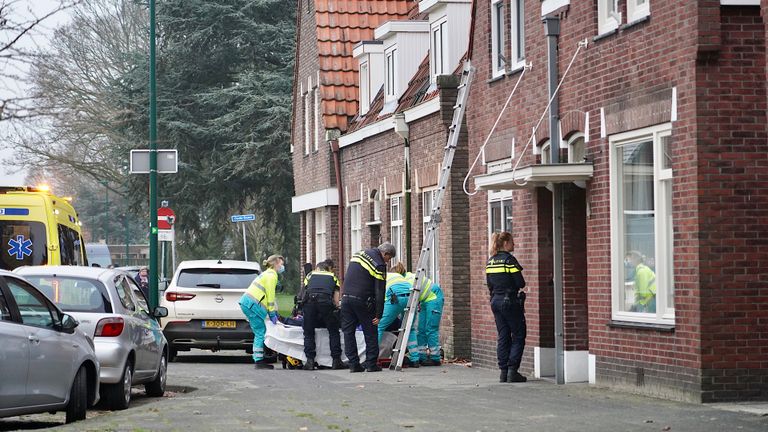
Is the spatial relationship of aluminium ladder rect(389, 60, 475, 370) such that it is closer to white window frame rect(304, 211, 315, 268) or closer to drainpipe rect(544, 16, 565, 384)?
drainpipe rect(544, 16, 565, 384)

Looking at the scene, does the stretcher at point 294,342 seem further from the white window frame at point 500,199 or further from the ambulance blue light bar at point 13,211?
the ambulance blue light bar at point 13,211

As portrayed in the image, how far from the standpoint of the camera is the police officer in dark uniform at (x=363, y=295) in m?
20.8

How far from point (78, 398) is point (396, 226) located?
14.3m

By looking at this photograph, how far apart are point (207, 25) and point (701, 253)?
127 feet

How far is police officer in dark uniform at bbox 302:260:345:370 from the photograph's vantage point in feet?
69.7

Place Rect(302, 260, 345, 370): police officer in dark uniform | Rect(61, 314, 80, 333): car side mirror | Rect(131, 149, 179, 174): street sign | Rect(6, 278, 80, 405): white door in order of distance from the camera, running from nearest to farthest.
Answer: Rect(6, 278, 80, 405): white door, Rect(61, 314, 80, 333): car side mirror, Rect(302, 260, 345, 370): police officer in dark uniform, Rect(131, 149, 179, 174): street sign

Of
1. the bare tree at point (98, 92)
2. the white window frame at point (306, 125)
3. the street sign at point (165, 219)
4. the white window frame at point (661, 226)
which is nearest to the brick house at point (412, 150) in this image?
the white window frame at point (306, 125)

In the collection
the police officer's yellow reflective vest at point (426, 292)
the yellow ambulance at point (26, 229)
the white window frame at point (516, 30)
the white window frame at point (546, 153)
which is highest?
the white window frame at point (516, 30)

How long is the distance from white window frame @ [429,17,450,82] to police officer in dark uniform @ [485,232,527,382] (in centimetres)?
750

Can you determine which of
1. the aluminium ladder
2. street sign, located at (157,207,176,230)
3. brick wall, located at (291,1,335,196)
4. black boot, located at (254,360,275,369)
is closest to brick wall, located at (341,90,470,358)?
the aluminium ladder

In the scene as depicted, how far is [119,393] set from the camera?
49.6 feet

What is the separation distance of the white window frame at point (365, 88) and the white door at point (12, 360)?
65.9 ft

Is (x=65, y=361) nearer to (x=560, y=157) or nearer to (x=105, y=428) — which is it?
(x=105, y=428)

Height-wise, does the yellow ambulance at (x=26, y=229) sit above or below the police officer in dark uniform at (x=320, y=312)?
above
